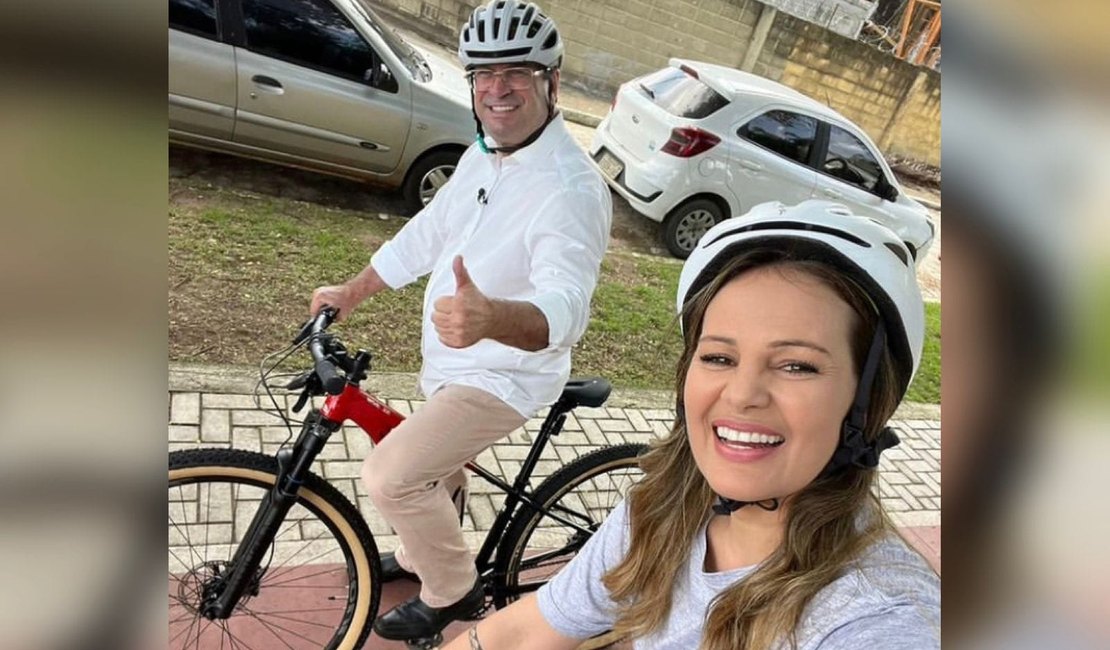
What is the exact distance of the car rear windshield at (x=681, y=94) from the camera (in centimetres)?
135

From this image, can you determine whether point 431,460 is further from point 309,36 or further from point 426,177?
point 309,36

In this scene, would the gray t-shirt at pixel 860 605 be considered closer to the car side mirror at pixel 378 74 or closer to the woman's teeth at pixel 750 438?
the woman's teeth at pixel 750 438

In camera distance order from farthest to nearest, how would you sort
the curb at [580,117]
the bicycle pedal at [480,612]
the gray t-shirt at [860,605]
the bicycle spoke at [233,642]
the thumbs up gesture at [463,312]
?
the bicycle pedal at [480,612]
the bicycle spoke at [233,642]
the curb at [580,117]
the thumbs up gesture at [463,312]
the gray t-shirt at [860,605]

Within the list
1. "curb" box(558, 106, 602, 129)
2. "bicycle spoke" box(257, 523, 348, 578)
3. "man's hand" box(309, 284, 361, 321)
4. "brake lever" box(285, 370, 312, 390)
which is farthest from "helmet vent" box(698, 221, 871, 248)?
"bicycle spoke" box(257, 523, 348, 578)

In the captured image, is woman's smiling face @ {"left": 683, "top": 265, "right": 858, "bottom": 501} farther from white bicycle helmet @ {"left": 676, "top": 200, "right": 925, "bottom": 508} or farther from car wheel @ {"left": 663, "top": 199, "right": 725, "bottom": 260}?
car wheel @ {"left": 663, "top": 199, "right": 725, "bottom": 260}

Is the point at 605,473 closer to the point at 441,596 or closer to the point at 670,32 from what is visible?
the point at 441,596

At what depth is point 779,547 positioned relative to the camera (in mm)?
1100

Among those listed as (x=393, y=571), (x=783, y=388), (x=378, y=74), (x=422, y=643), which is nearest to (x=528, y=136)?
(x=378, y=74)

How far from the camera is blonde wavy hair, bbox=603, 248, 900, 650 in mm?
1046

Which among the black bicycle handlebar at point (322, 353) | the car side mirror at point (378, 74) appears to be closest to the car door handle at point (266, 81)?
the car side mirror at point (378, 74)

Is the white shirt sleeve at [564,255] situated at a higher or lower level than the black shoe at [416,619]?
higher

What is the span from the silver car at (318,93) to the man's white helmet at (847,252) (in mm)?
497

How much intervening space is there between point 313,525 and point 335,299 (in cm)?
52
